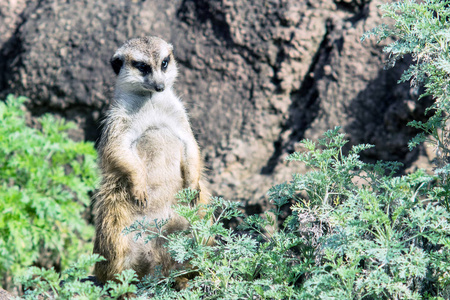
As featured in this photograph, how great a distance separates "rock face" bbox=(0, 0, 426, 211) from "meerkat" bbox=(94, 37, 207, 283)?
112cm

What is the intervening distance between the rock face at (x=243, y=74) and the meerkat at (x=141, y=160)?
1.12 m

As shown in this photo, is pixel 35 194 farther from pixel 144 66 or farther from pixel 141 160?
pixel 144 66

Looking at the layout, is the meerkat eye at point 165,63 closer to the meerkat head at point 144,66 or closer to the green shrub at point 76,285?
the meerkat head at point 144,66

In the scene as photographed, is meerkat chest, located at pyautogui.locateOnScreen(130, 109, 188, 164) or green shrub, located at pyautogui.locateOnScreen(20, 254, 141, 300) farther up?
meerkat chest, located at pyautogui.locateOnScreen(130, 109, 188, 164)

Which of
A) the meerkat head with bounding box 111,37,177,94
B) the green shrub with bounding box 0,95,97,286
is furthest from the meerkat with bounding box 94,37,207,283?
the green shrub with bounding box 0,95,97,286

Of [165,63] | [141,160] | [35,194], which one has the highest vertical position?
[165,63]

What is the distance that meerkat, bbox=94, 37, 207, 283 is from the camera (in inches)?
122

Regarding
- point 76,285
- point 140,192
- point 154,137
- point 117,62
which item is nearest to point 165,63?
point 117,62

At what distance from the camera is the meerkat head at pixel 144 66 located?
10.7 feet

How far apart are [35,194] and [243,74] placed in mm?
1995

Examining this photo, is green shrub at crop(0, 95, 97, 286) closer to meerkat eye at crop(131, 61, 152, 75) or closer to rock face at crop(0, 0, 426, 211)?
rock face at crop(0, 0, 426, 211)

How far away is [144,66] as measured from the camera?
3322 mm

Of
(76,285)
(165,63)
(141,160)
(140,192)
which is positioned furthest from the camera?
(165,63)

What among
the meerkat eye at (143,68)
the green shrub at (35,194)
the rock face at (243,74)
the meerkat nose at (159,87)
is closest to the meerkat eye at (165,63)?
the meerkat eye at (143,68)
